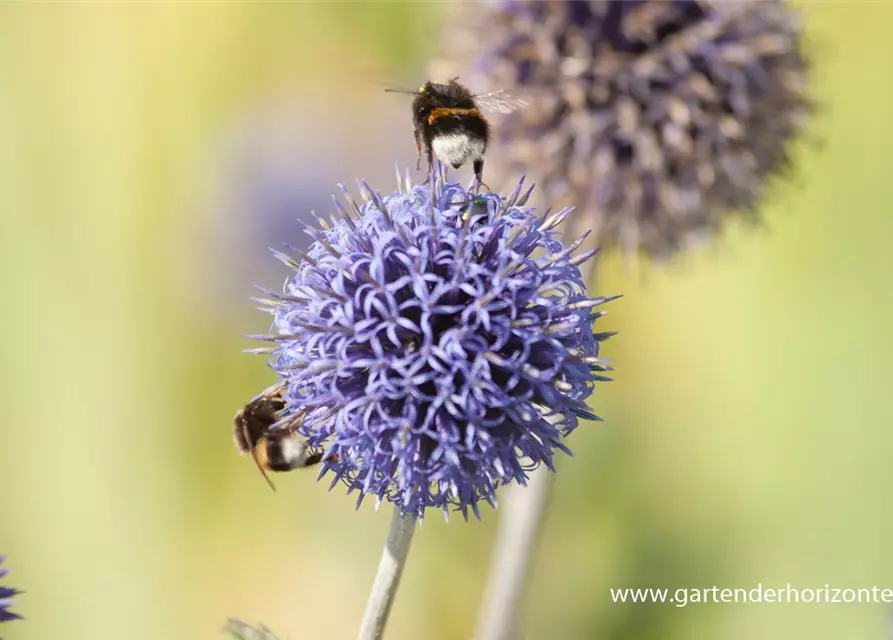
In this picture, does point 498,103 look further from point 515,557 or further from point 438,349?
point 515,557

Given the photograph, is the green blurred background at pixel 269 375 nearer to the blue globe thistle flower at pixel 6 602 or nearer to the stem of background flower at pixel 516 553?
the stem of background flower at pixel 516 553

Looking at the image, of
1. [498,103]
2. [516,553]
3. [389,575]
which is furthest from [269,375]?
[389,575]

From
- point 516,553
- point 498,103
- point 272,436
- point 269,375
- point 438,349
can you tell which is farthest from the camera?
point 269,375

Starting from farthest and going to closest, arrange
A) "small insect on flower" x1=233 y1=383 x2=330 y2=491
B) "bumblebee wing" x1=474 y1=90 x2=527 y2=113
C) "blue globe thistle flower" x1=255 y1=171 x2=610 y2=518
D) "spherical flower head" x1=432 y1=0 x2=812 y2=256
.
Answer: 1. "spherical flower head" x1=432 y1=0 x2=812 y2=256
2. "bumblebee wing" x1=474 y1=90 x2=527 y2=113
3. "small insect on flower" x1=233 y1=383 x2=330 y2=491
4. "blue globe thistle flower" x1=255 y1=171 x2=610 y2=518

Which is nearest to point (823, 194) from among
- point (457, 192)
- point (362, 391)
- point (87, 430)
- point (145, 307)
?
point (457, 192)

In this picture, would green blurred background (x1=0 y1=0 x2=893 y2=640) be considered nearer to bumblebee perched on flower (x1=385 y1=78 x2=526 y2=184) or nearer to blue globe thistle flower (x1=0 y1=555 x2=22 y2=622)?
bumblebee perched on flower (x1=385 y1=78 x2=526 y2=184)

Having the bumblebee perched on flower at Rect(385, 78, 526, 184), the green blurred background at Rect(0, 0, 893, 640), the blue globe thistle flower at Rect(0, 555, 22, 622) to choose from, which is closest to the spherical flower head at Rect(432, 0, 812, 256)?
the bumblebee perched on flower at Rect(385, 78, 526, 184)
